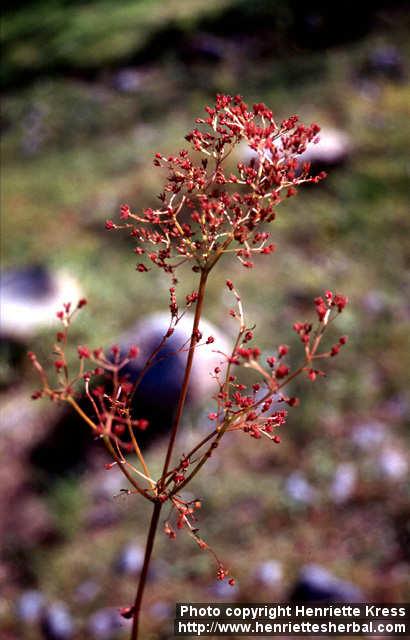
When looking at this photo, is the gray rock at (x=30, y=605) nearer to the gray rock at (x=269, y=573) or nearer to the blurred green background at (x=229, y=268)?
the blurred green background at (x=229, y=268)

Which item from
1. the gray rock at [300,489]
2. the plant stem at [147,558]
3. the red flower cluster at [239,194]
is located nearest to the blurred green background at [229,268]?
the gray rock at [300,489]

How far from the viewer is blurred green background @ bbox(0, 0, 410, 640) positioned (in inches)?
185

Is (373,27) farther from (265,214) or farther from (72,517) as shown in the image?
(265,214)

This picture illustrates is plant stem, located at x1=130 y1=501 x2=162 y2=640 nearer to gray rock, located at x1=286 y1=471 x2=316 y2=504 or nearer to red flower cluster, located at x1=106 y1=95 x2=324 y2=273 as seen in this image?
red flower cluster, located at x1=106 y1=95 x2=324 y2=273

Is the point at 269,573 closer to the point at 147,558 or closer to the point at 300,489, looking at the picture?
the point at 300,489

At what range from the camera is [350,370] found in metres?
6.15

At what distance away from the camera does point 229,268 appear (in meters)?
7.94

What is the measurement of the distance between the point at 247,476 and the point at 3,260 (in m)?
5.04

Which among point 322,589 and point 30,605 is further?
point 30,605

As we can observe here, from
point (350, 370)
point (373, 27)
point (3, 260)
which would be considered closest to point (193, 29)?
point (373, 27)

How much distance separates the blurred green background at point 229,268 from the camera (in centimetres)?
469

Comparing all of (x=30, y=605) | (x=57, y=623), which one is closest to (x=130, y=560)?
(x=57, y=623)

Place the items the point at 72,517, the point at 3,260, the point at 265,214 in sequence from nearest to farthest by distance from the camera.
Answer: the point at 265,214 < the point at 72,517 < the point at 3,260

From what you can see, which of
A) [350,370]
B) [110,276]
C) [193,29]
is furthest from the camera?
[193,29]
